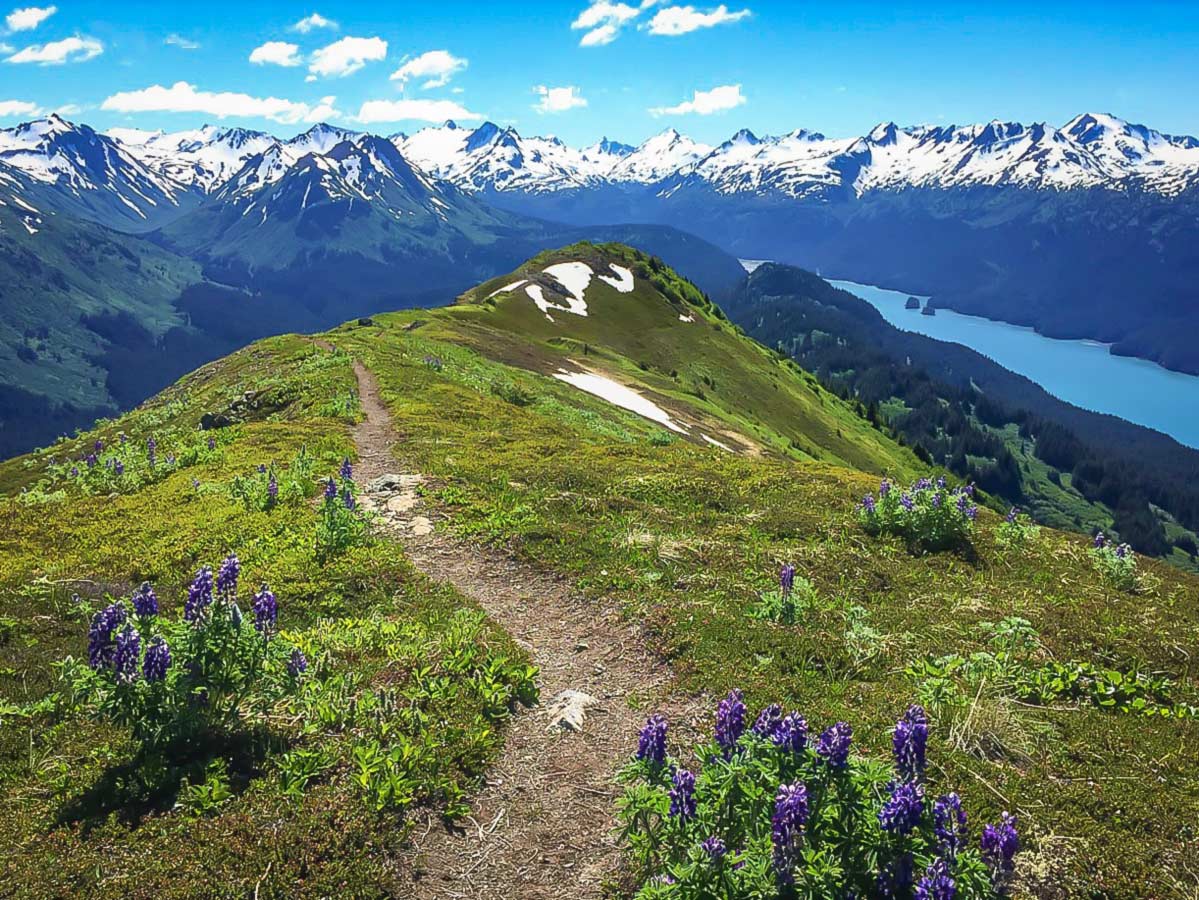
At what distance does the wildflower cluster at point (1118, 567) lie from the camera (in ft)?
46.2

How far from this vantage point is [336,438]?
23.1 m

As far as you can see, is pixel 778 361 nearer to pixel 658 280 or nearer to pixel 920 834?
pixel 658 280

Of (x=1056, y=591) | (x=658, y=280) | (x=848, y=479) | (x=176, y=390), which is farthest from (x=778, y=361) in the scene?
(x=1056, y=591)

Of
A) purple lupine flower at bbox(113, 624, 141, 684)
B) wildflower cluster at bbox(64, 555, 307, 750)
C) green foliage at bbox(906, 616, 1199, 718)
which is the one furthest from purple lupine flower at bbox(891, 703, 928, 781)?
purple lupine flower at bbox(113, 624, 141, 684)

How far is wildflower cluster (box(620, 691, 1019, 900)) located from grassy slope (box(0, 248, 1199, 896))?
1.87m

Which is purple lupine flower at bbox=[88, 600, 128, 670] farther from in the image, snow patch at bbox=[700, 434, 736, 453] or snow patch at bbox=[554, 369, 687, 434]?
snow patch at bbox=[700, 434, 736, 453]

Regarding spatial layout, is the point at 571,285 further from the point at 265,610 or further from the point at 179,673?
the point at 179,673

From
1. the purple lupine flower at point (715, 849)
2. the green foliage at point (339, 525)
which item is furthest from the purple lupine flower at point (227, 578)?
the green foliage at point (339, 525)

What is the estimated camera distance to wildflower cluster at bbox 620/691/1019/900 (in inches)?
196

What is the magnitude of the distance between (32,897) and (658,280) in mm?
128604

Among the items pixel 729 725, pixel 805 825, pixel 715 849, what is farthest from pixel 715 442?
pixel 715 849

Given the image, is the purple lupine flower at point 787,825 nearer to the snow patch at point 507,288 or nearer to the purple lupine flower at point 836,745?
the purple lupine flower at point 836,745

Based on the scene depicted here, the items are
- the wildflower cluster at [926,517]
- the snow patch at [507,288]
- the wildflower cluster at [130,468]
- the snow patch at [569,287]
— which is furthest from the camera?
the snow patch at [507,288]

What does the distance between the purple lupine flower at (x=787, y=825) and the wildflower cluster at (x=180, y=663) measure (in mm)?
5411
